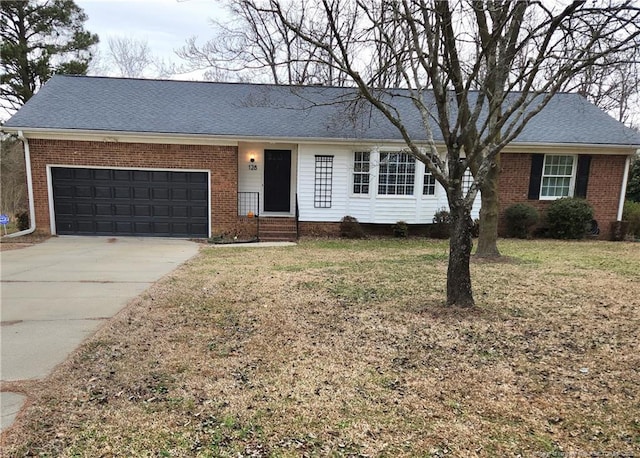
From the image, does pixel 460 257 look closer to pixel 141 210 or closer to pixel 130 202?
pixel 141 210

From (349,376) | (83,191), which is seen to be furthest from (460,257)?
(83,191)

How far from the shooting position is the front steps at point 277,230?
12312 millimetres

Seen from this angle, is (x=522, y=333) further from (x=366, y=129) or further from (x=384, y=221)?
(x=366, y=129)

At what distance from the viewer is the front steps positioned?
1231 centimetres

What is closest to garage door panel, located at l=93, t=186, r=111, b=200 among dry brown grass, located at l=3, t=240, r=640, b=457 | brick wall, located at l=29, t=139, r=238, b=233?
brick wall, located at l=29, t=139, r=238, b=233

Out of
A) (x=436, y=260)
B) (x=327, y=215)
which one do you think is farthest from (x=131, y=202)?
(x=436, y=260)

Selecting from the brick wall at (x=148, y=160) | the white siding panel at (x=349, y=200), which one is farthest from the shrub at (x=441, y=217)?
the brick wall at (x=148, y=160)

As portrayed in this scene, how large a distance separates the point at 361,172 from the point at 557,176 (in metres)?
6.79

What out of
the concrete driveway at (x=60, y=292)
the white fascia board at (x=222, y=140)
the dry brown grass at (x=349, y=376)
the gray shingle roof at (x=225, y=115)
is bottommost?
the concrete driveway at (x=60, y=292)

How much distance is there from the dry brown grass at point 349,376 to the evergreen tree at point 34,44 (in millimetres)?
17474

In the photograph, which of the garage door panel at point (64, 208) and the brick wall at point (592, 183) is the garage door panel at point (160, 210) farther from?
the brick wall at point (592, 183)

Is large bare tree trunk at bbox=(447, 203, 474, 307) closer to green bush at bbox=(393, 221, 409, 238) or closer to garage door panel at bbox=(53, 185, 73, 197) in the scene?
green bush at bbox=(393, 221, 409, 238)

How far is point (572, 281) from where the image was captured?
6934mm

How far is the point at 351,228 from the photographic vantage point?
12633 millimetres
